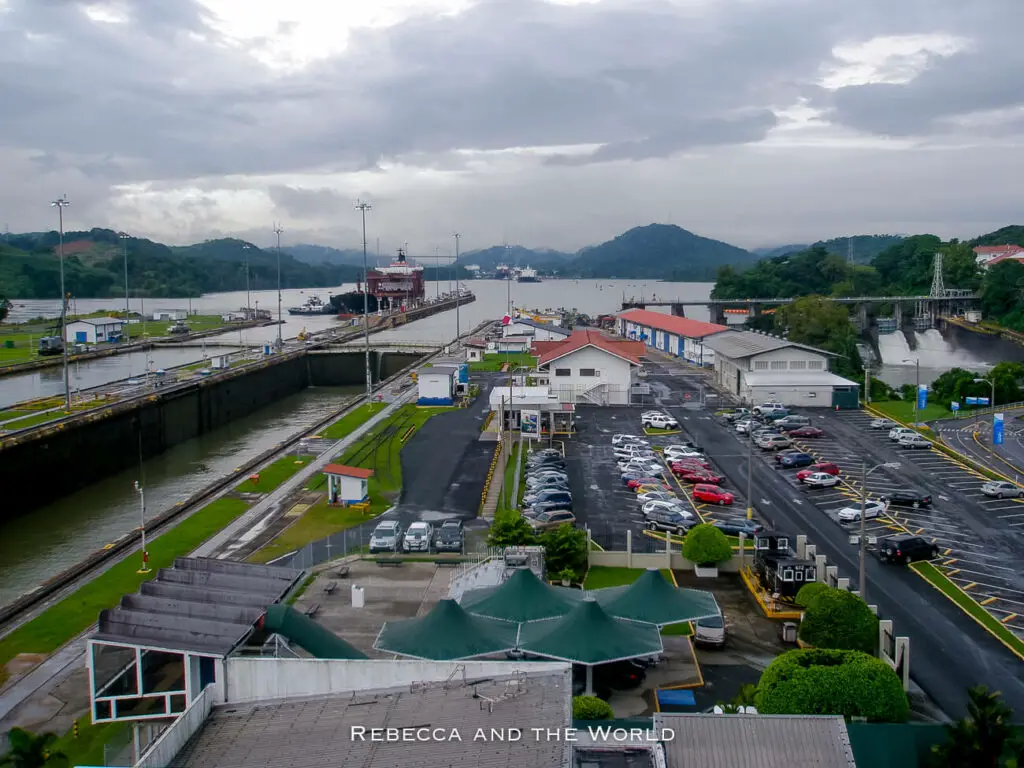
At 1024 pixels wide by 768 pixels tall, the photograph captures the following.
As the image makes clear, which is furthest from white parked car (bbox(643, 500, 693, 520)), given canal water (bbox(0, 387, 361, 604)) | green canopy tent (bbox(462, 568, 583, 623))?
canal water (bbox(0, 387, 361, 604))

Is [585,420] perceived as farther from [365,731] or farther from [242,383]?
[365,731]

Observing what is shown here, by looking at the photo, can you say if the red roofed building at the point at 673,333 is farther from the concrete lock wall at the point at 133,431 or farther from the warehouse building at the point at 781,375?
the concrete lock wall at the point at 133,431

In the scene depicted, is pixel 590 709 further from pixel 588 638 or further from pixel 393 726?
pixel 393 726

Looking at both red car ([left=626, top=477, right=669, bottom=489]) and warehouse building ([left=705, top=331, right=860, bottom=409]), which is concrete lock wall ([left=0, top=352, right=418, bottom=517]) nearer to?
red car ([left=626, top=477, right=669, bottom=489])

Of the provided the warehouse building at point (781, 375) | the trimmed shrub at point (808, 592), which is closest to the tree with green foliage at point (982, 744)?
the trimmed shrub at point (808, 592)

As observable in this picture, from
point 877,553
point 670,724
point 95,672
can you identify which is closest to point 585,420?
point 877,553

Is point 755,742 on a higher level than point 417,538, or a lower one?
higher

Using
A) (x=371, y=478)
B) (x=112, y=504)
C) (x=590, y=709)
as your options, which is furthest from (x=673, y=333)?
(x=590, y=709)
